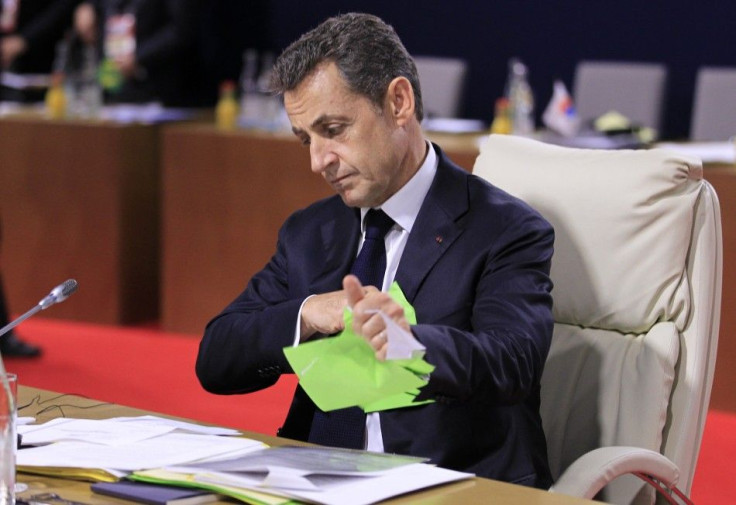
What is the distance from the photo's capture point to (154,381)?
432 centimetres

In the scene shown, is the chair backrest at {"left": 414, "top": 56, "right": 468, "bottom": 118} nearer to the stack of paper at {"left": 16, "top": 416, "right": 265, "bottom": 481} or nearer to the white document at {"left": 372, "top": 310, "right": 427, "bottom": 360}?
the stack of paper at {"left": 16, "top": 416, "right": 265, "bottom": 481}

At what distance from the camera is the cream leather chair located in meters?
1.95

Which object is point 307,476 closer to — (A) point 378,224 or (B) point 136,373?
(A) point 378,224

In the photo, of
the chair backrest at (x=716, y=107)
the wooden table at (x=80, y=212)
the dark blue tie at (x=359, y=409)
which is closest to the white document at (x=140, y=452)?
the dark blue tie at (x=359, y=409)

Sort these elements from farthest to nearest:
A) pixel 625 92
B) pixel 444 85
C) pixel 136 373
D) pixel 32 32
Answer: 1. pixel 32 32
2. pixel 444 85
3. pixel 625 92
4. pixel 136 373

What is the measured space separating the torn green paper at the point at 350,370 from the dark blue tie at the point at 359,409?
0.34 m

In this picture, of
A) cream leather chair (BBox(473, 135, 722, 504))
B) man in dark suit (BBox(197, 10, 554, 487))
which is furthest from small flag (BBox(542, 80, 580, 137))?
man in dark suit (BBox(197, 10, 554, 487))

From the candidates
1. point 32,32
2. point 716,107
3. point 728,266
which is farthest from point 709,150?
point 32,32

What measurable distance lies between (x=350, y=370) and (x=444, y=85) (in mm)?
4503

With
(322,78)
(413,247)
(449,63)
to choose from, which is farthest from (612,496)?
(449,63)

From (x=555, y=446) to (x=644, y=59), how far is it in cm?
496

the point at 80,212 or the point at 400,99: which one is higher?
the point at 400,99

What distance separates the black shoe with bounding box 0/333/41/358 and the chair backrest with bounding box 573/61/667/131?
8.44 feet

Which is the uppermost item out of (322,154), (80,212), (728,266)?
(322,154)
